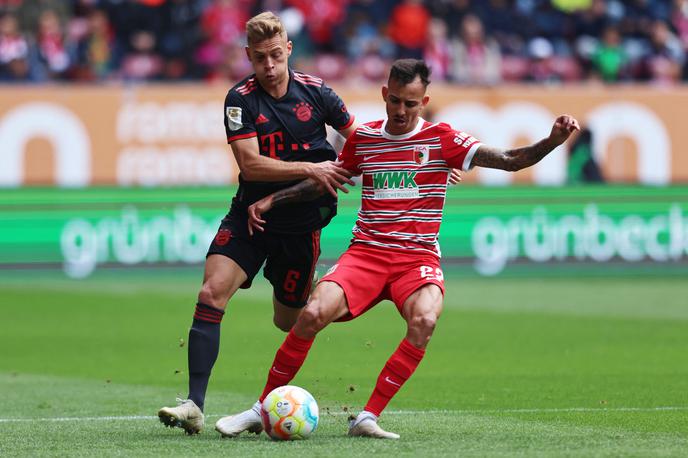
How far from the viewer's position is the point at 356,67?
22.5 metres

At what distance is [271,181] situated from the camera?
26.3 feet

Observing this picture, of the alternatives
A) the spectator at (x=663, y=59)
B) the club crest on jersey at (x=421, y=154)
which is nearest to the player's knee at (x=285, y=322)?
the club crest on jersey at (x=421, y=154)

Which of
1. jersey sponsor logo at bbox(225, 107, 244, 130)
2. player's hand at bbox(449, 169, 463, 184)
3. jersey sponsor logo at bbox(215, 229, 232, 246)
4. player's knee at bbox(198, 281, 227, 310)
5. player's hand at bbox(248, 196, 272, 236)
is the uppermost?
jersey sponsor logo at bbox(225, 107, 244, 130)

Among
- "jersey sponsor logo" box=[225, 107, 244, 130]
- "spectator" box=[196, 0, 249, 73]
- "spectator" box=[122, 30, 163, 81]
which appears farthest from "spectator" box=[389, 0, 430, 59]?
"jersey sponsor logo" box=[225, 107, 244, 130]

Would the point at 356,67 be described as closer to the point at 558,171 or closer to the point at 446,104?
the point at 446,104

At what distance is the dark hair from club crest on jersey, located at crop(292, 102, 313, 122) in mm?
853

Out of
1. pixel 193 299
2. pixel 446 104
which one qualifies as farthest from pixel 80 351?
pixel 446 104

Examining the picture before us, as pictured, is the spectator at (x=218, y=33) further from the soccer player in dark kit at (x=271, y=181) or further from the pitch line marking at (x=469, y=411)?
the pitch line marking at (x=469, y=411)

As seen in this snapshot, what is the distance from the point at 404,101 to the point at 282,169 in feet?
2.80

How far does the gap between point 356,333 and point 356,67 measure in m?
9.16

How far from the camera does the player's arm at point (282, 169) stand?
785cm

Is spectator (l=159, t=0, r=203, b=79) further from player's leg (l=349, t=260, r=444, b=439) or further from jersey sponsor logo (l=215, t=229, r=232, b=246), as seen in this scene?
player's leg (l=349, t=260, r=444, b=439)

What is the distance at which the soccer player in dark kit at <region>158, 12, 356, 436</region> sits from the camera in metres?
7.85

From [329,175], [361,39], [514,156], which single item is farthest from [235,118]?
[361,39]
